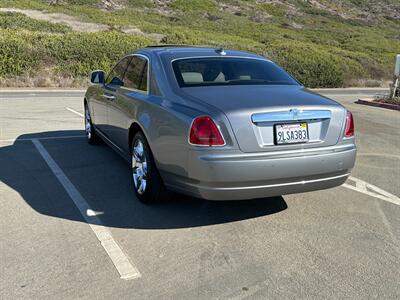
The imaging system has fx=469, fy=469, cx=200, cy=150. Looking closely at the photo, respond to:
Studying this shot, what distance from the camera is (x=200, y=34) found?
36.2 meters

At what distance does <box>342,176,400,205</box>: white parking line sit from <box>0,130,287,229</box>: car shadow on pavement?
1.09 m

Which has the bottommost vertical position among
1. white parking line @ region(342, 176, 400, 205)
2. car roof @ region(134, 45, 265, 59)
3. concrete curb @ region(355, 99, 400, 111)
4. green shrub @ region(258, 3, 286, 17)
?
concrete curb @ region(355, 99, 400, 111)

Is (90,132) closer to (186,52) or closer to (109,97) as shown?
(109,97)

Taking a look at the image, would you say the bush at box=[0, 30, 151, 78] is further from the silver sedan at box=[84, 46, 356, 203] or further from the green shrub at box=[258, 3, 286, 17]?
the green shrub at box=[258, 3, 286, 17]

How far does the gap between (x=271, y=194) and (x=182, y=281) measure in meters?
1.18

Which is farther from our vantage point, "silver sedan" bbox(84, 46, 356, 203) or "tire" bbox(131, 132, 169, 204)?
"tire" bbox(131, 132, 169, 204)

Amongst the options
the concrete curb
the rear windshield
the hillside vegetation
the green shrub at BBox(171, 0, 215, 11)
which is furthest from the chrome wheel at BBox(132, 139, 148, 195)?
the green shrub at BBox(171, 0, 215, 11)

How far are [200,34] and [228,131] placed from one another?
33514 millimetres

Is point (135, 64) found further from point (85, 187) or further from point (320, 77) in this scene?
point (320, 77)

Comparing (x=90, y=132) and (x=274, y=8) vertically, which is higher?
(x=274, y=8)

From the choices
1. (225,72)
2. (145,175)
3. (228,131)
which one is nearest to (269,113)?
(228,131)

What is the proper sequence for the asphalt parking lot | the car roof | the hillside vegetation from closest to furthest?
the asphalt parking lot, the car roof, the hillside vegetation

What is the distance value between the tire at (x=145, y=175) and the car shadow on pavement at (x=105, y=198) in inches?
4.7

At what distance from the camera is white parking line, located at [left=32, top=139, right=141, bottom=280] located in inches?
135
